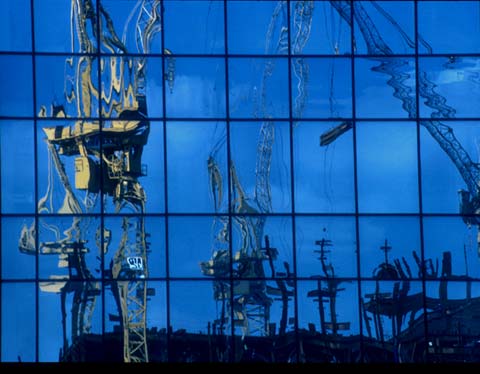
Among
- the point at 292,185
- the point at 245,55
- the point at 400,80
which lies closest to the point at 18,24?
Result: the point at 245,55

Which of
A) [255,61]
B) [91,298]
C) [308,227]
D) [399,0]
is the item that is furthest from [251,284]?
[399,0]

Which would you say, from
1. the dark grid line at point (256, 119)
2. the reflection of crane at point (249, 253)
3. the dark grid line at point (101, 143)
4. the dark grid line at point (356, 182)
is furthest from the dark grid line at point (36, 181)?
the dark grid line at point (356, 182)

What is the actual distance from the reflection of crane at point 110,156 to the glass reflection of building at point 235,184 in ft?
0.15

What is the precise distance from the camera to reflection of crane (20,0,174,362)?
31.0 metres

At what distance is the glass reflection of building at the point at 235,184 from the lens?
102 feet

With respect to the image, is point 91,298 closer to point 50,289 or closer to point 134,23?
point 50,289

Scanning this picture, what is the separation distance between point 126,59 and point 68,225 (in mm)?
5170

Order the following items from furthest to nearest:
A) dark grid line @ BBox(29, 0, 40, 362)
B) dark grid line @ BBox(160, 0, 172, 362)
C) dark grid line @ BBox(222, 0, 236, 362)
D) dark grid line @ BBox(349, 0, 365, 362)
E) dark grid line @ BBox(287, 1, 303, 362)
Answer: dark grid line @ BBox(349, 0, 365, 362) < dark grid line @ BBox(287, 1, 303, 362) < dark grid line @ BBox(222, 0, 236, 362) < dark grid line @ BBox(160, 0, 172, 362) < dark grid line @ BBox(29, 0, 40, 362)

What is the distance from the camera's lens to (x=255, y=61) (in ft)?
105

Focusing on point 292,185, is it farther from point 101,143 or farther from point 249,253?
point 101,143

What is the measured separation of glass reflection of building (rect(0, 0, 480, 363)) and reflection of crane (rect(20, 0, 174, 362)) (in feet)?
0.15

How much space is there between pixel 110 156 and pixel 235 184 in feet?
12.4

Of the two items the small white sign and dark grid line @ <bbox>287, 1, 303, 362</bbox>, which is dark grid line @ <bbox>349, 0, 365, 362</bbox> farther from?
the small white sign

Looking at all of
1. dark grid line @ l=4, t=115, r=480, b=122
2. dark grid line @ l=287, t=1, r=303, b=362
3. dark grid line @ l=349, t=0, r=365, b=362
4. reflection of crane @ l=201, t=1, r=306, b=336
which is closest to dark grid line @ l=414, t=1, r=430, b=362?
dark grid line @ l=4, t=115, r=480, b=122
